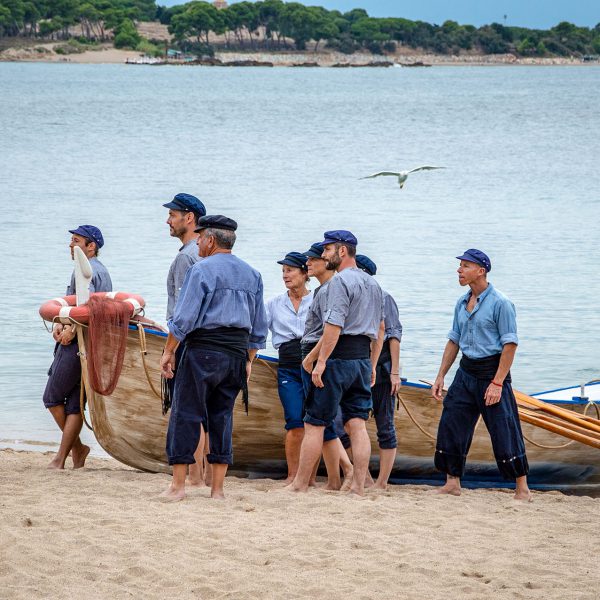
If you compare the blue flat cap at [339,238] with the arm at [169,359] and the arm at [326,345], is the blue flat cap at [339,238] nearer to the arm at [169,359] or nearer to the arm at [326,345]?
the arm at [326,345]

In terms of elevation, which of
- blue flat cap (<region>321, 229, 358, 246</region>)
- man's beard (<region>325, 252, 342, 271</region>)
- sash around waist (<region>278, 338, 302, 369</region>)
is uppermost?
blue flat cap (<region>321, 229, 358, 246</region>)

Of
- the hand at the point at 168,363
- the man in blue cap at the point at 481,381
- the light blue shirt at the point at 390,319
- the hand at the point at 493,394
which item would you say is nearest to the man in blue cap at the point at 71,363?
the hand at the point at 168,363

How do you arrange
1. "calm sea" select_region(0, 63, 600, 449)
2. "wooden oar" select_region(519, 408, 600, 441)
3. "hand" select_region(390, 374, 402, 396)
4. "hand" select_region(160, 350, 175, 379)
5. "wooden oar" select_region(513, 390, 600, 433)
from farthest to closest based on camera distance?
"calm sea" select_region(0, 63, 600, 449)
"wooden oar" select_region(513, 390, 600, 433)
"wooden oar" select_region(519, 408, 600, 441)
"hand" select_region(390, 374, 402, 396)
"hand" select_region(160, 350, 175, 379)

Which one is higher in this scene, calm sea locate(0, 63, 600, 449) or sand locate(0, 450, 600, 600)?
sand locate(0, 450, 600, 600)

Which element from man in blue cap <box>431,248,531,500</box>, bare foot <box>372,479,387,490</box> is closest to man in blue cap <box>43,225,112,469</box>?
bare foot <box>372,479,387,490</box>

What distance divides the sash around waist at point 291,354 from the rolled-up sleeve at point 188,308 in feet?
4.33

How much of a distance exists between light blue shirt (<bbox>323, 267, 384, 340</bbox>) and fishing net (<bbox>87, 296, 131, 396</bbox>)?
4.59ft

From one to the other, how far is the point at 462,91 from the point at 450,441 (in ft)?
399

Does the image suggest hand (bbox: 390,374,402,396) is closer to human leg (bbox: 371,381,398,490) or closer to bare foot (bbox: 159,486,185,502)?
human leg (bbox: 371,381,398,490)

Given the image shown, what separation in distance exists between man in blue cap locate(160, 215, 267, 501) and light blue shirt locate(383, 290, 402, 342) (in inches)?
45.4

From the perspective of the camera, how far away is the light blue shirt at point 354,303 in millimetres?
7801

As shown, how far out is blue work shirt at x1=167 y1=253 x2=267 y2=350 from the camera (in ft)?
23.8

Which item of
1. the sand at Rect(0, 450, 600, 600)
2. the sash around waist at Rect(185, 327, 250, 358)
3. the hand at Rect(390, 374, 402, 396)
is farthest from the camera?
the hand at Rect(390, 374, 402, 396)

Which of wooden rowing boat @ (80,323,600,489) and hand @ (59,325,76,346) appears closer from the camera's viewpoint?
hand @ (59,325,76,346)
